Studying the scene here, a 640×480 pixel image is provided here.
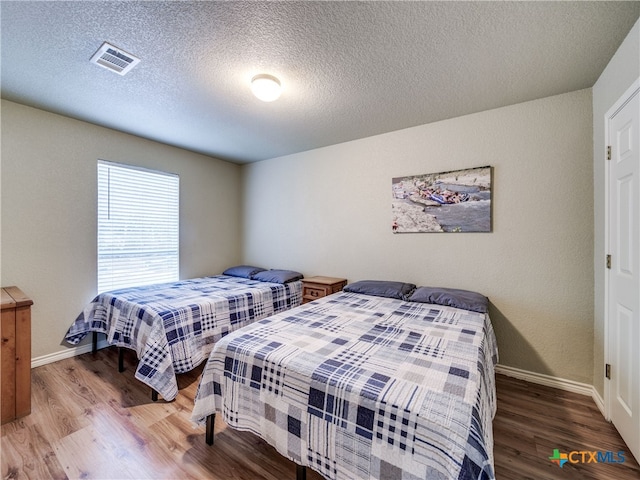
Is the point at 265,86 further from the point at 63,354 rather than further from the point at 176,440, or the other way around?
the point at 63,354

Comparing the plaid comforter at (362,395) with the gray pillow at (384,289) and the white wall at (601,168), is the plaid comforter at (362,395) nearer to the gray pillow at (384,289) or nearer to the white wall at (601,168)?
the gray pillow at (384,289)

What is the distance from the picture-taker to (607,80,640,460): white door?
4.92 ft

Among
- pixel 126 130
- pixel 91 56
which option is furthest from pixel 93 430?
pixel 126 130

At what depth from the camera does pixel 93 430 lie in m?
1.72

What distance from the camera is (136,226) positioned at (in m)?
3.27

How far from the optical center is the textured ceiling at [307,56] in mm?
1430

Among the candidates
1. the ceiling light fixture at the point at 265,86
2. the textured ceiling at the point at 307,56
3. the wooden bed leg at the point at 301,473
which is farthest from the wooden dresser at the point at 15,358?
the ceiling light fixture at the point at 265,86

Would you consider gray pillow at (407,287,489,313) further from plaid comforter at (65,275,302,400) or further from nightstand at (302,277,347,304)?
plaid comforter at (65,275,302,400)

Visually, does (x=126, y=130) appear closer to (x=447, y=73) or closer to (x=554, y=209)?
(x=447, y=73)

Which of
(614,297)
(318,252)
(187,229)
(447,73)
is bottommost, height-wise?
(614,297)

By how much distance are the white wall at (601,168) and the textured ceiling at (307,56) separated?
10 centimetres

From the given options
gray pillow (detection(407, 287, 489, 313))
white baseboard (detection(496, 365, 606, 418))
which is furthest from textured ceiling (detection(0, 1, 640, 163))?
white baseboard (detection(496, 365, 606, 418))

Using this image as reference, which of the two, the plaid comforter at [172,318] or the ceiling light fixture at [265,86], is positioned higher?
the ceiling light fixture at [265,86]

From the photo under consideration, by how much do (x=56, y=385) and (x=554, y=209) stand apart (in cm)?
445
